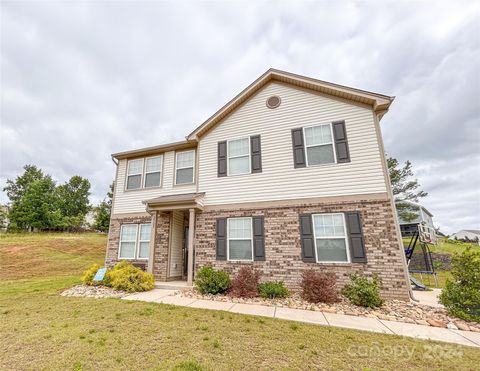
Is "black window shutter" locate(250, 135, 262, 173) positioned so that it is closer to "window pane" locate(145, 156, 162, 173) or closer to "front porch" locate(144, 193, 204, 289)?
"front porch" locate(144, 193, 204, 289)

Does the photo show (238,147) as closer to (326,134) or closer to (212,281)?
(326,134)

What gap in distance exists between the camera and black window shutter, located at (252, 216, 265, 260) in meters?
8.01

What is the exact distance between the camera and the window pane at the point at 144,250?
1030cm

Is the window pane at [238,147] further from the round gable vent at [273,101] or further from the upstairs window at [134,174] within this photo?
the upstairs window at [134,174]

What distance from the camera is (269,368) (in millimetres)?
3053

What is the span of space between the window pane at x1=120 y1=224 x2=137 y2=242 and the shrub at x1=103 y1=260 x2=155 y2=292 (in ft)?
6.51

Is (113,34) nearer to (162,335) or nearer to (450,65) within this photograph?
(162,335)

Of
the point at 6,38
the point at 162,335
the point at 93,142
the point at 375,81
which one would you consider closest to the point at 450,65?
the point at 375,81

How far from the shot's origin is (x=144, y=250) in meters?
10.4

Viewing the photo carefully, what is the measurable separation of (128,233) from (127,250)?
84cm

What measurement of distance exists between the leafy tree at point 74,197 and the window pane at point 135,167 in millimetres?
33604

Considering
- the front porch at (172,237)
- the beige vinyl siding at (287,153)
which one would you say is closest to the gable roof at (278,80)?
the beige vinyl siding at (287,153)

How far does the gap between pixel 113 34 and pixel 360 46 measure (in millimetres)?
11850

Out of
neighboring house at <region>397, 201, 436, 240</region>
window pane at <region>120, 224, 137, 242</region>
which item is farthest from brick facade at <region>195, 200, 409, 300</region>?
neighboring house at <region>397, 201, 436, 240</region>
